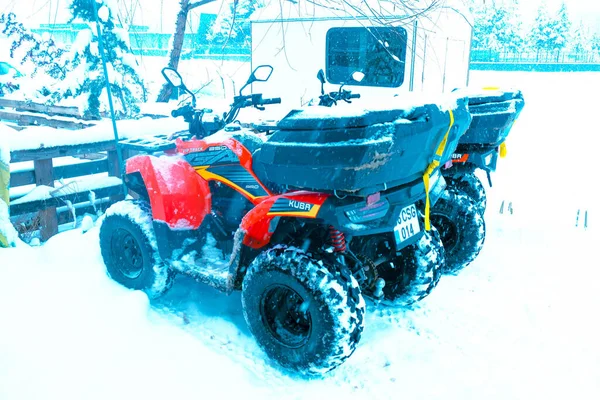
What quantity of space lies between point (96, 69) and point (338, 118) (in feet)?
34.9

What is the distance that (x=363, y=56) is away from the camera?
10.9m

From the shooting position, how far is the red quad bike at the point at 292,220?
2.56m

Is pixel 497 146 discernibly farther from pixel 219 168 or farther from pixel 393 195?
pixel 219 168

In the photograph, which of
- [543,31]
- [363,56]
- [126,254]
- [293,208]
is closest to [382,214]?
[293,208]

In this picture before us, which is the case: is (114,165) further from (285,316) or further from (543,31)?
(543,31)

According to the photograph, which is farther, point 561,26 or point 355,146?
point 561,26

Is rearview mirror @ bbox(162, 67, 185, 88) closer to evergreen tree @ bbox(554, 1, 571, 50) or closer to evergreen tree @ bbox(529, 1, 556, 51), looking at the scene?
evergreen tree @ bbox(529, 1, 556, 51)

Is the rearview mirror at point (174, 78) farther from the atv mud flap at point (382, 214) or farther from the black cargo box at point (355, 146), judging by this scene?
the atv mud flap at point (382, 214)

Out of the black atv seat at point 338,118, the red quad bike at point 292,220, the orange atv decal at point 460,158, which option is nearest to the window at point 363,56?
the orange atv decal at point 460,158

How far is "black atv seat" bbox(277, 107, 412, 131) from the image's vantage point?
2463mm

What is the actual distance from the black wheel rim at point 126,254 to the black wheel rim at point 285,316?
4.41 feet

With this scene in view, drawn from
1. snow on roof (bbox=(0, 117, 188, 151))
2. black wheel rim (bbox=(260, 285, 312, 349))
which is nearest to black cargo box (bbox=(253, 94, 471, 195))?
black wheel rim (bbox=(260, 285, 312, 349))

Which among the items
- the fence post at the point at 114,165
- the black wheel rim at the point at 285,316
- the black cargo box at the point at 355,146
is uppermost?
the black cargo box at the point at 355,146

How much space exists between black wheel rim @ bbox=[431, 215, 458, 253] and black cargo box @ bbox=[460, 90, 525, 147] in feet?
2.37
